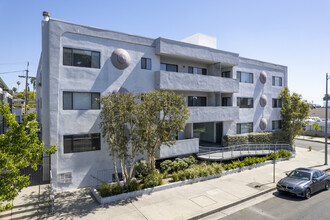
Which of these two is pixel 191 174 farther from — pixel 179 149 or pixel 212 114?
pixel 212 114

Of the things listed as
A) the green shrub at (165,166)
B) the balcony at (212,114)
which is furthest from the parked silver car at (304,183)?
the balcony at (212,114)

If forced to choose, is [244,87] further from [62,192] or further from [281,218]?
[62,192]

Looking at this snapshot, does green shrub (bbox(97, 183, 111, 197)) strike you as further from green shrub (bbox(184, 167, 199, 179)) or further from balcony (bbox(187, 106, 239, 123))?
balcony (bbox(187, 106, 239, 123))

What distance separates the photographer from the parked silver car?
1280 centimetres

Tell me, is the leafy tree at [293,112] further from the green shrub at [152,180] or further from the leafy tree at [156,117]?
the green shrub at [152,180]

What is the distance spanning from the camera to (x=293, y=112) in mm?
25969

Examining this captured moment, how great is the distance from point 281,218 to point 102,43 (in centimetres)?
1552

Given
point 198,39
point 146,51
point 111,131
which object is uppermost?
point 198,39

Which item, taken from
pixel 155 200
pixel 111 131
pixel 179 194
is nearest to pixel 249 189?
pixel 179 194

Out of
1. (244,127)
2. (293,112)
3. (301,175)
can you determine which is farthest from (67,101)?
(293,112)

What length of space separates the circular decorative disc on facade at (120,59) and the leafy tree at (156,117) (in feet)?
11.6

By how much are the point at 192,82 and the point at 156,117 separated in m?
6.49

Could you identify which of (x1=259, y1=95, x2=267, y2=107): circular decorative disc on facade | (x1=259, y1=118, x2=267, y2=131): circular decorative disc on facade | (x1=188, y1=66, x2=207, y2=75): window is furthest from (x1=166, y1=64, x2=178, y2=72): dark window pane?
(x1=259, y1=118, x2=267, y2=131): circular decorative disc on facade

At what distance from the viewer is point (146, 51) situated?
683 inches
